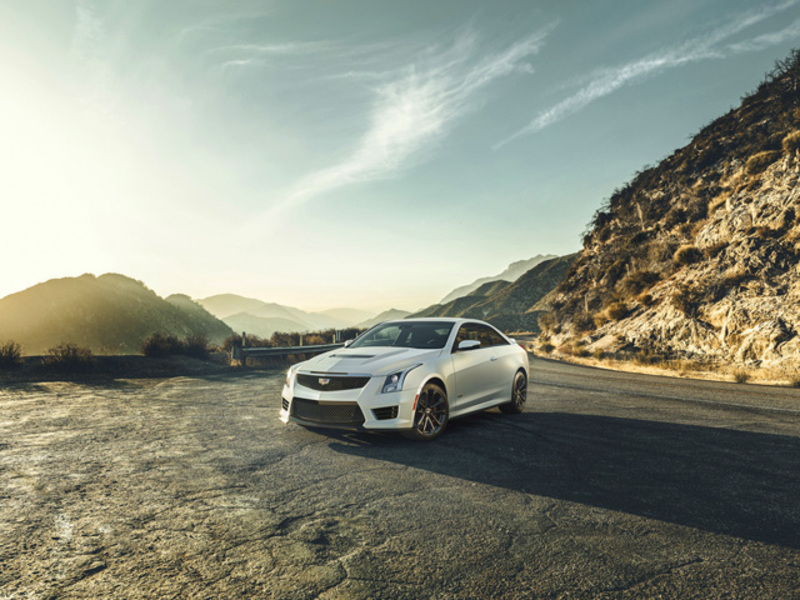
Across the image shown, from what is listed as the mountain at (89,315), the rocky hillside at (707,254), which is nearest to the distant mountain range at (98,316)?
the mountain at (89,315)

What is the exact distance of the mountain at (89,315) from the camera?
7069 cm

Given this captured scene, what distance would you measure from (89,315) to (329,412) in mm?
84147

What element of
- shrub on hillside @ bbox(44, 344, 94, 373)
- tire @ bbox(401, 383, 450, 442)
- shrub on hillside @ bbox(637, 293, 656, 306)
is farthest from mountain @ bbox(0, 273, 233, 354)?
tire @ bbox(401, 383, 450, 442)

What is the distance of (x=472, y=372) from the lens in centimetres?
754

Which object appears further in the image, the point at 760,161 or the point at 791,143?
the point at 760,161

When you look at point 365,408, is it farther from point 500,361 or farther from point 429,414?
point 500,361

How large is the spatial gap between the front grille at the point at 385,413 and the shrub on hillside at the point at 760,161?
2484 centimetres

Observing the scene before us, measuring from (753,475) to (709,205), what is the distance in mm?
24584

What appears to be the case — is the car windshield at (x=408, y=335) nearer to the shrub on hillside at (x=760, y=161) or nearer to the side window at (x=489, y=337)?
the side window at (x=489, y=337)

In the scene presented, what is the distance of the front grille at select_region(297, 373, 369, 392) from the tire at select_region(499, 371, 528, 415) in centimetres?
327

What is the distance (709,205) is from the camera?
25.3 m

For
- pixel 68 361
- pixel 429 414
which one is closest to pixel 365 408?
pixel 429 414

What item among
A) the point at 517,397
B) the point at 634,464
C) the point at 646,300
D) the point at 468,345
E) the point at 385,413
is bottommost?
the point at 634,464

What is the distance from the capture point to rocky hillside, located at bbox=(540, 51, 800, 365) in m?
17.4
